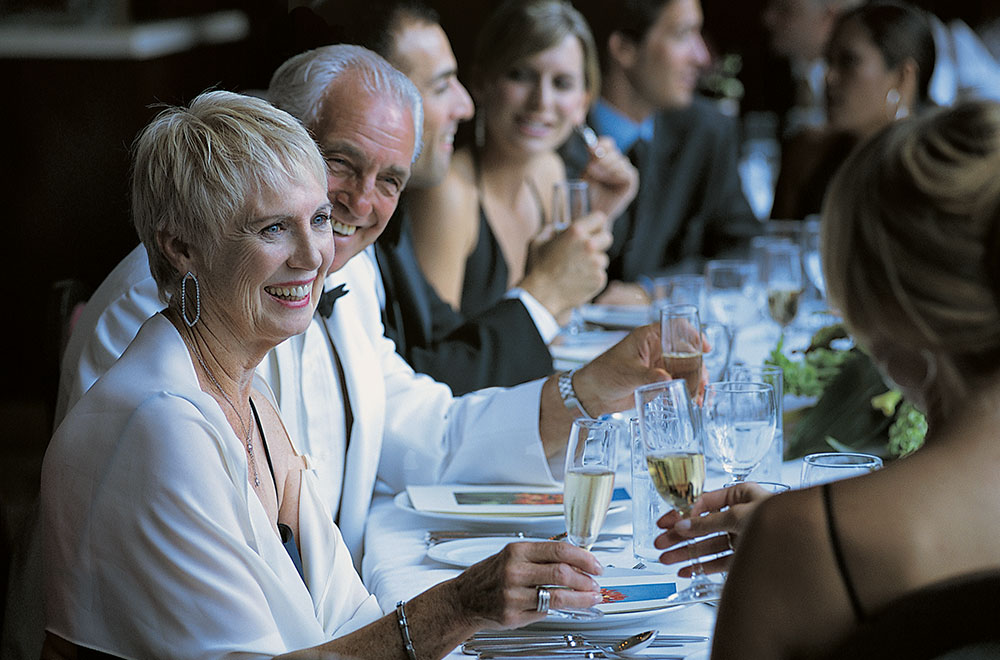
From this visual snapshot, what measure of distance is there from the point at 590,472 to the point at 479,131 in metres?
2.59

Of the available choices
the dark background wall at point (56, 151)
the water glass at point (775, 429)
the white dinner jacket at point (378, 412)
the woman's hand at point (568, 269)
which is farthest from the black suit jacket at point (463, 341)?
the dark background wall at point (56, 151)

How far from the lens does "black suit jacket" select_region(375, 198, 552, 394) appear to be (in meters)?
2.73

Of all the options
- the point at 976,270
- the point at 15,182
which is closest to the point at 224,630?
the point at 976,270

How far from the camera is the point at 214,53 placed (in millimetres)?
6012

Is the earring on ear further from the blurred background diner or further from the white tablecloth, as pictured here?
the white tablecloth

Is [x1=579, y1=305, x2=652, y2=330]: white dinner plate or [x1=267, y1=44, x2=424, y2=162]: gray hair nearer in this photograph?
[x1=267, y1=44, x2=424, y2=162]: gray hair

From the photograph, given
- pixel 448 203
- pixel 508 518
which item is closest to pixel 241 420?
pixel 508 518

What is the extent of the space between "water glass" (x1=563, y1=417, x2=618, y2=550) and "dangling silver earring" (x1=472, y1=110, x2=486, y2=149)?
2.52 metres

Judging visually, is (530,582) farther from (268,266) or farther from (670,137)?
(670,137)

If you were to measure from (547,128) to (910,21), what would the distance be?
1737mm

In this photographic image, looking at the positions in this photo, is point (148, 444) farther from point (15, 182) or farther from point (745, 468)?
point (15, 182)

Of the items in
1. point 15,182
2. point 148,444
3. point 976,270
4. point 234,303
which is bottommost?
point 15,182

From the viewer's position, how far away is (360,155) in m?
2.12

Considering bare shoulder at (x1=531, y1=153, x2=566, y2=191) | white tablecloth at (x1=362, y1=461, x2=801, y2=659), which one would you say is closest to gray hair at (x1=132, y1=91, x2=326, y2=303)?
white tablecloth at (x1=362, y1=461, x2=801, y2=659)
